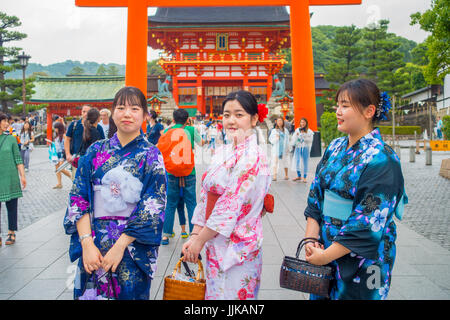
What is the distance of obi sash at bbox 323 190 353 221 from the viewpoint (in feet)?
5.31

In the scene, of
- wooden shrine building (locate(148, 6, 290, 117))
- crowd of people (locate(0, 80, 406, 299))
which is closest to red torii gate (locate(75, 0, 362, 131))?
crowd of people (locate(0, 80, 406, 299))

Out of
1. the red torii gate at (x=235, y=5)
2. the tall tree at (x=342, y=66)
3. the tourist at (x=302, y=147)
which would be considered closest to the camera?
the tourist at (x=302, y=147)

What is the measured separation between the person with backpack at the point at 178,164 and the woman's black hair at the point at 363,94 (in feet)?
8.41

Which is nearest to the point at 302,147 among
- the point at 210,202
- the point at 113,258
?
the point at 210,202

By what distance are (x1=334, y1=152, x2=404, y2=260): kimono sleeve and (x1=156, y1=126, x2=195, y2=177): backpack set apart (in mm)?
2663

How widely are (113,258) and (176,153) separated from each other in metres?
2.38

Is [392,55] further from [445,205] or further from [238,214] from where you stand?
[238,214]

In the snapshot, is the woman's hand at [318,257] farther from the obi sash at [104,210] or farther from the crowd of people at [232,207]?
the obi sash at [104,210]

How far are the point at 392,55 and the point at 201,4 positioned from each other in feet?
65.0

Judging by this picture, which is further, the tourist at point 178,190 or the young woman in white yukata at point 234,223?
the tourist at point 178,190

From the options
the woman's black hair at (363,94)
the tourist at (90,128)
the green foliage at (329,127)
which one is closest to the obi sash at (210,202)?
the woman's black hair at (363,94)

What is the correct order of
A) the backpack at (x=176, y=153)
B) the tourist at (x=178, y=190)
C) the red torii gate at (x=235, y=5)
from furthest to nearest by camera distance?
the red torii gate at (x=235, y=5) < the tourist at (x=178, y=190) < the backpack at (x=176, y=153)

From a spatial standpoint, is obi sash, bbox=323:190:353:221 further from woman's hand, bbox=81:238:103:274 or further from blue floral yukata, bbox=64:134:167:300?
woman's hand, bbox=81:238:103:274

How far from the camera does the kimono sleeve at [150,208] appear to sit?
67.8 inches
